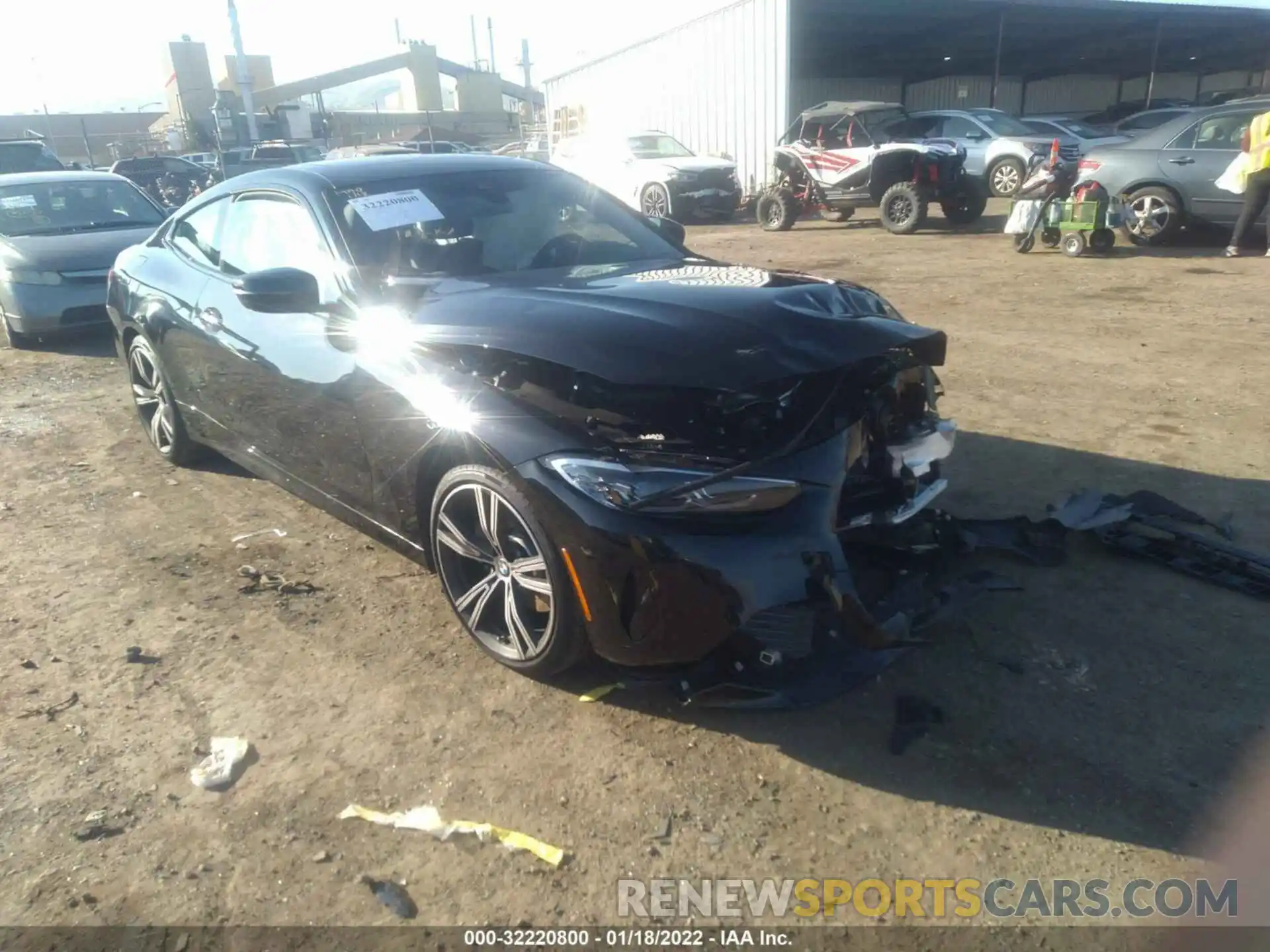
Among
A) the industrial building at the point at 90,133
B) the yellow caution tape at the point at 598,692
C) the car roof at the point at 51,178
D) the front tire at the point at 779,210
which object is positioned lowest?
the yellow caution tape at the point at 598,692

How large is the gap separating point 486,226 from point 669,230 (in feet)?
3.44

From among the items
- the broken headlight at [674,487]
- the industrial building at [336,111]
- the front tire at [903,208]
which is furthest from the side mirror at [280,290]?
the industrial building at [336,111]

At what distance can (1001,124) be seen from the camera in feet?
55.0

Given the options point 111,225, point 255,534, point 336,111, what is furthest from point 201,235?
point 336,111

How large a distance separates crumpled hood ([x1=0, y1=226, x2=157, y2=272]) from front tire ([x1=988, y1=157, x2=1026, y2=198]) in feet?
45.6

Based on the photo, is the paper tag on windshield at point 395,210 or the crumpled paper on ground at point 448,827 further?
the paper tag on windshield at point 395,210

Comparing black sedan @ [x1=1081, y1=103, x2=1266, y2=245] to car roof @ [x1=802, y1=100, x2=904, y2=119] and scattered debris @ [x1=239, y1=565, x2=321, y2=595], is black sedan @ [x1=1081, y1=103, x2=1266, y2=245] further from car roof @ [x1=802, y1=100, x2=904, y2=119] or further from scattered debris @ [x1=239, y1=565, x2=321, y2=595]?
scattered debris @ [x1=239, y1=565, x2=321, y2=595]

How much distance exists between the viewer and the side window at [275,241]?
11.6 feet

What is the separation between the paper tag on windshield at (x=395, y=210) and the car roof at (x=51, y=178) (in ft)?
23.4

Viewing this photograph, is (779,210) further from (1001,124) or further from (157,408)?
(157,408)

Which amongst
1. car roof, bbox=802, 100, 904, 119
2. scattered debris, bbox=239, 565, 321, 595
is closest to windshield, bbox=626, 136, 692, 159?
car roof, bbox=802, 100, 904, 119

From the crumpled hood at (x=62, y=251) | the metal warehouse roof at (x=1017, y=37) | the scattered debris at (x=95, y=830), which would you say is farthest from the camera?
the metal warehouse roof at (x=1017, y=37)

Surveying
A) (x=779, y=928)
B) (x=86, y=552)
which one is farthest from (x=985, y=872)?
(x=86, y=552)

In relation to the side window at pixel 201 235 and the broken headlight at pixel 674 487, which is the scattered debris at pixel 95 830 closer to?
the broken headlight at pixel 674 487
